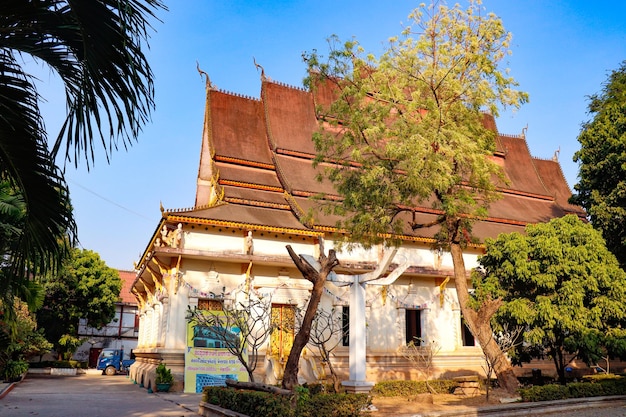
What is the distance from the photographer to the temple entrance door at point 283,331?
16625 mm

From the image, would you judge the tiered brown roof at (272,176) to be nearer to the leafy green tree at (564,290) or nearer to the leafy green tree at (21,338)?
the leafy green tree at (564,290)

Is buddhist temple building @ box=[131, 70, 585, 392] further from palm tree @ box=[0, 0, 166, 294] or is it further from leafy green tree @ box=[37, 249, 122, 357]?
palm tree @ box=[0, 0, 166, 294]

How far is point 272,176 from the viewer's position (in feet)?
65.0

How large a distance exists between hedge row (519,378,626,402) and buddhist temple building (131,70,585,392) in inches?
196

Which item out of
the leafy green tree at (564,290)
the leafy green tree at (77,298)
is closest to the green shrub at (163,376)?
the leafy green tree at (564,290)

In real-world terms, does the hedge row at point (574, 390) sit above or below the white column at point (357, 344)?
below

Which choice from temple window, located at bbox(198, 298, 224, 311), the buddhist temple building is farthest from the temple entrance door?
temple window, located at bbox(198, 298, 224, 311)

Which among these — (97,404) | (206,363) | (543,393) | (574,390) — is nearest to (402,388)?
(543,393)

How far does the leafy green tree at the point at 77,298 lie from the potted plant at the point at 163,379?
49.1 feet

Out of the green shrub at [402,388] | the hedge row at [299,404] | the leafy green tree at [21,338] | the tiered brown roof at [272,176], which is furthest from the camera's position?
the tiered brown roof at [272,176]

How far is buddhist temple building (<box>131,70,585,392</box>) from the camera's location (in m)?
16.0

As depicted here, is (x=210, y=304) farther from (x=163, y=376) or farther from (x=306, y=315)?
(x=306, y=315)

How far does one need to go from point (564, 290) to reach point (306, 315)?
7.24m

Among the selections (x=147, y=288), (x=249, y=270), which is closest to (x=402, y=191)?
(x=249, y=270)
